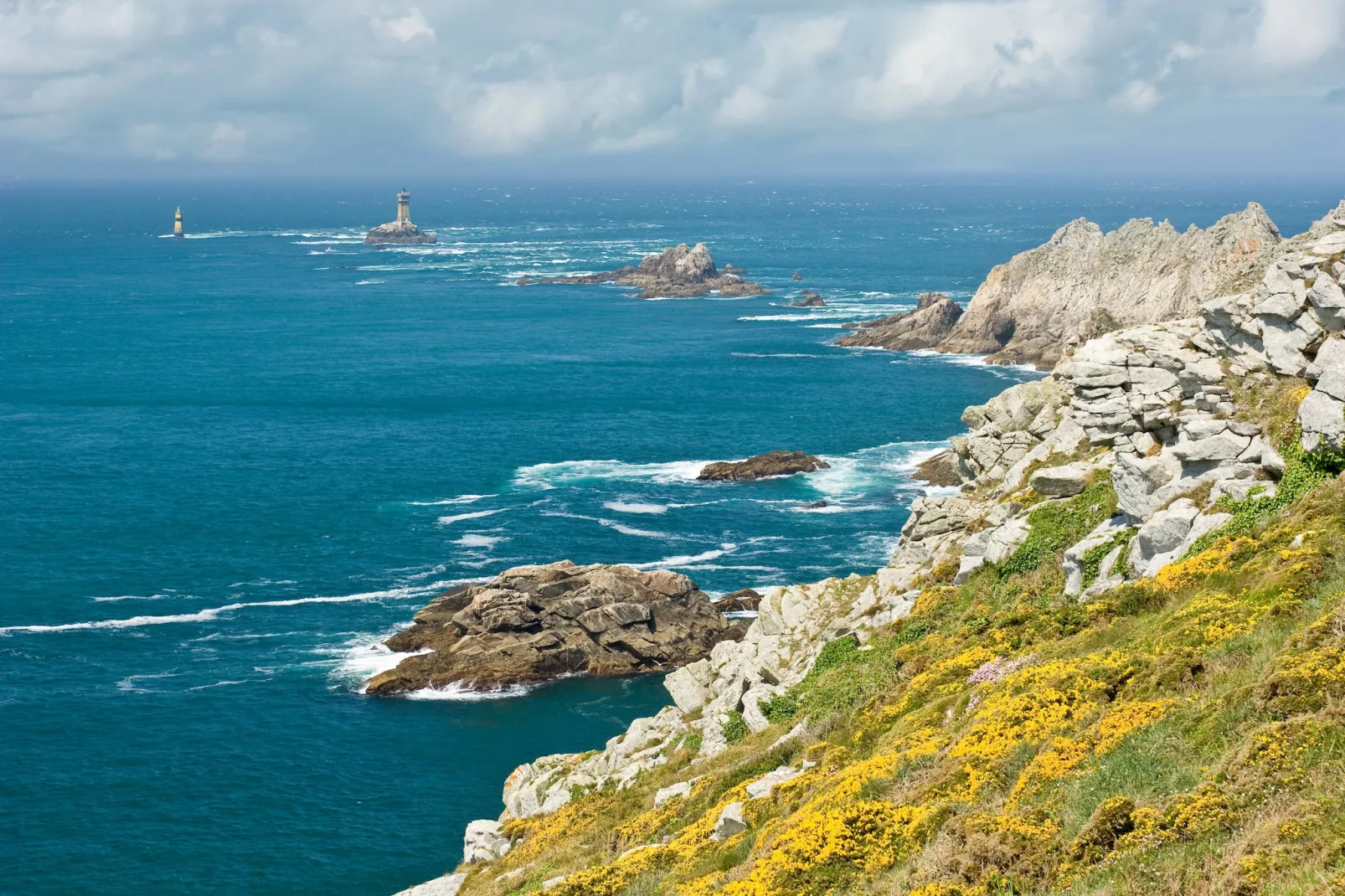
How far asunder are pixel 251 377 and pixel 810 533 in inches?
3191

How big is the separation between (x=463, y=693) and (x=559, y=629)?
675 centimetres

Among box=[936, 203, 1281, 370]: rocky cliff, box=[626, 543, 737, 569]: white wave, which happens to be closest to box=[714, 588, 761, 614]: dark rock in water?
box=[626, 543, 737, 569]: white wave

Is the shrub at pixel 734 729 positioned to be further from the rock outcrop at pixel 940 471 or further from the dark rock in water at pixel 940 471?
the dark rock in water at pixel 940 471

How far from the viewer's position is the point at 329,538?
86.0 m

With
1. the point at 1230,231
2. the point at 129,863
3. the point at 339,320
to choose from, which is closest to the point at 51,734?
the point at 129,863

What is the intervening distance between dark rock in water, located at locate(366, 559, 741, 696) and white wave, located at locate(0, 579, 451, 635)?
4534 millimetres

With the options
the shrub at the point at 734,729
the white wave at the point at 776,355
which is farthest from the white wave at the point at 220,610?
the white wave at the point at 776,355

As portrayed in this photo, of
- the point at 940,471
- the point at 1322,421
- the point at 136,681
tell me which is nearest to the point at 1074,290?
the point at 940,471

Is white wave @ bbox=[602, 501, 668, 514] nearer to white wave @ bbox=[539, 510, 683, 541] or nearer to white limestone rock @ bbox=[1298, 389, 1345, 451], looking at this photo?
white wave @ bbox=[539, 510, 683, 541]

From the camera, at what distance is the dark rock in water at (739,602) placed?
242 ft

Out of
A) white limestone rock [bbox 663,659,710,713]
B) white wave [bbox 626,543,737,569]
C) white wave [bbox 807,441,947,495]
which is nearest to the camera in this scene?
white limestone rock [bbox 663,659,710,713]

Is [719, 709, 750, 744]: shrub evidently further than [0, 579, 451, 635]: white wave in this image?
No

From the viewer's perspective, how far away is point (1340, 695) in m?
16.3

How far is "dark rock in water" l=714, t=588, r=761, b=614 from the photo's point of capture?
7381 centimetres
